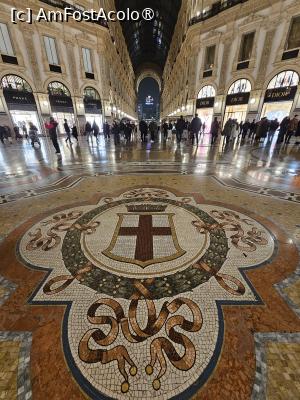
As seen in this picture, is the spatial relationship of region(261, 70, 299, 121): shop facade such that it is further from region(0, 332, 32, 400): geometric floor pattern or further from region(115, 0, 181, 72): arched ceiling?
region(115, 0, 181, 72): arched ceiling

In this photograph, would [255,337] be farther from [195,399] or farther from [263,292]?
[195,399]

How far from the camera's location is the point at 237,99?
58.1 ft

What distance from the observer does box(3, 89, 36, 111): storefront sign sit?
1552 centimetres

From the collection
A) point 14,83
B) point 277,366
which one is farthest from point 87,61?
point 277,366

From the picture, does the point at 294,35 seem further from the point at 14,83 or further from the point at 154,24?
the point at 154,24

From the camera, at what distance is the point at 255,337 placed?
1272mm

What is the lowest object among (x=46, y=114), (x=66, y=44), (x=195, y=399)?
(x=195, y=399)

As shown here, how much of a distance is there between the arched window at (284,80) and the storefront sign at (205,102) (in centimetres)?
546

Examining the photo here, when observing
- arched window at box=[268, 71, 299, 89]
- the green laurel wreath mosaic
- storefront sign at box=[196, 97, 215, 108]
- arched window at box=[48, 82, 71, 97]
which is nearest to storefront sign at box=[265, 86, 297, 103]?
arched window at box=[268, 71, 299, 89]

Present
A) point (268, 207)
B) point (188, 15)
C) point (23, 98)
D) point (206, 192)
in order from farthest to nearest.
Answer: point (188, 15) → point (23, 98) → point (206, 192) → point (268, 207)

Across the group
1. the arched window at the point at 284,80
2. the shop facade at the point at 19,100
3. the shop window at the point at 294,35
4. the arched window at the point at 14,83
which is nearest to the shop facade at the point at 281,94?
the arched window at the point at 284,80

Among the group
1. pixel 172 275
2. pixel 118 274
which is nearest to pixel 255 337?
pixel 172 275

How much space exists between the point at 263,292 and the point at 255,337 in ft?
1.46

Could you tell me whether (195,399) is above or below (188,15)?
below
